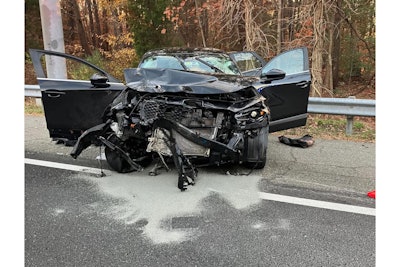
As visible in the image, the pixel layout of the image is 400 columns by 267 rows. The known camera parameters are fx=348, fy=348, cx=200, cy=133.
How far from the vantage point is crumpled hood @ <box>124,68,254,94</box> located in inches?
159

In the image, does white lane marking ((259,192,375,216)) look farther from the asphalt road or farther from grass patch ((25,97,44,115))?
grass patch ((25,97,44,115))

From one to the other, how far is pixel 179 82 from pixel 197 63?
137 cm

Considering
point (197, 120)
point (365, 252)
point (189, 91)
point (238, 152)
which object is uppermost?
point (189, 91)

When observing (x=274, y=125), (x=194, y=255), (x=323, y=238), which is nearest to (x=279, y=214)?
(x=323, y=238)

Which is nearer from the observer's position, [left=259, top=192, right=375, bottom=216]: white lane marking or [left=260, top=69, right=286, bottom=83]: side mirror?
[left=259, top=192, right=375, bottom=216]: white lane marking

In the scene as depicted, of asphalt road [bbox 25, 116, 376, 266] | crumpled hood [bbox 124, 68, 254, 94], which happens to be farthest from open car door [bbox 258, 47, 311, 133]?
crumpled hood [bbox 124, 68, 254, 94]

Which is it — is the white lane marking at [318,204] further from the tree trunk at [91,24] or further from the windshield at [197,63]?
the tree trunk at [91,24]

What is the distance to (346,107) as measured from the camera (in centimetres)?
610

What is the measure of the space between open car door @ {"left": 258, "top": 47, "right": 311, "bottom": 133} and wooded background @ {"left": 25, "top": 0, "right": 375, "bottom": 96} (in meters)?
3.26

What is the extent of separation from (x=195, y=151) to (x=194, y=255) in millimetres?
1567

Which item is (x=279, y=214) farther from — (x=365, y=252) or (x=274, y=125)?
(x=274, y=125)

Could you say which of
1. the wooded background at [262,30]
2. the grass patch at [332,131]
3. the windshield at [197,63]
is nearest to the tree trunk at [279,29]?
the wooded background at [262,30]

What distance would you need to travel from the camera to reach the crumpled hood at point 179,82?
4047mm

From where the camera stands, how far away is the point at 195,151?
416 cm
